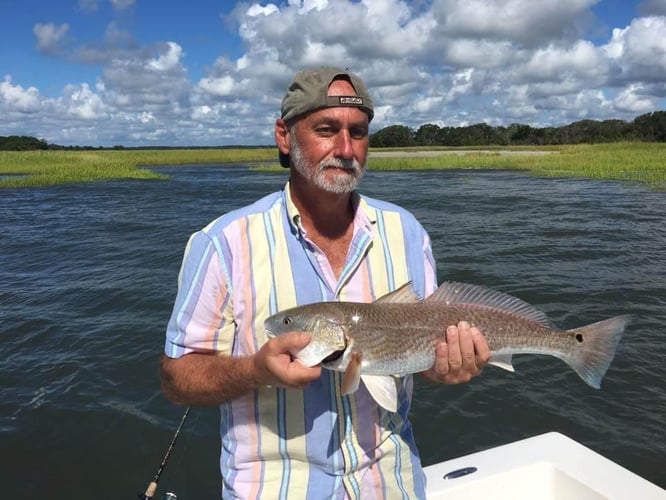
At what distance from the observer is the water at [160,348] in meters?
6.17

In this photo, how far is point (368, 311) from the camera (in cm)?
253

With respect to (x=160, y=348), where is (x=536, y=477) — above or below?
above

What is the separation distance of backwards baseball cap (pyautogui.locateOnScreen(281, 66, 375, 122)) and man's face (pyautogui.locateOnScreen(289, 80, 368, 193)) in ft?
0.09

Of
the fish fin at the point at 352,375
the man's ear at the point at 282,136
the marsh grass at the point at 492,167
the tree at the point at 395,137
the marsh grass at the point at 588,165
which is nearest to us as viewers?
the fish fin at the point at 352,375

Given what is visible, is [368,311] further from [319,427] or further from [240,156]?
[240,156]

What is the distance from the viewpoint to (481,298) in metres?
2.72

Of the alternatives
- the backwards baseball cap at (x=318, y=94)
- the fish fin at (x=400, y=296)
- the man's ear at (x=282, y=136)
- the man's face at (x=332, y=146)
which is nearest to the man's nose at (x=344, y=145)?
the man's face at (x=332, y=146)

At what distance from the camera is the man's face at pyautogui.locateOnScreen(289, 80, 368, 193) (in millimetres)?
2648

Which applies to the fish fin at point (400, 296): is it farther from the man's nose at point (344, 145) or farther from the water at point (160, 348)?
the water at point (160, 348)

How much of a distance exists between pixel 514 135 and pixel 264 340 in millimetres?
113178

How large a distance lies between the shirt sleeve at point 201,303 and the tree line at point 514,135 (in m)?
87.5

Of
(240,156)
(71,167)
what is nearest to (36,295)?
(71,167)

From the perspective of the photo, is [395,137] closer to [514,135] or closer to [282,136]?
[514,135]

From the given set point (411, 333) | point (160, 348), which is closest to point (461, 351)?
point (411, 333)
